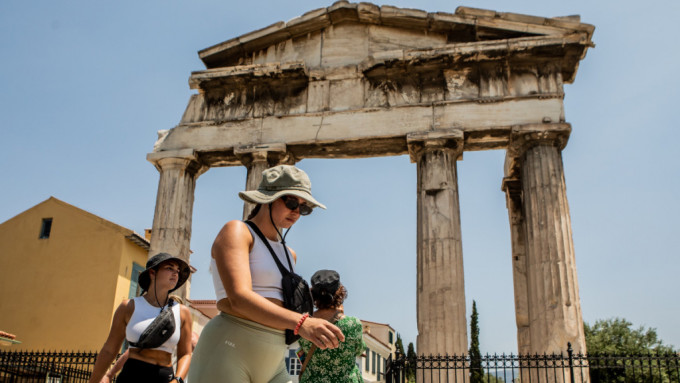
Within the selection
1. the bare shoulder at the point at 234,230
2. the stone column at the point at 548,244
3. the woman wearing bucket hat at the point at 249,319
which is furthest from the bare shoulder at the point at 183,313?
the stone column at the point at 548,244

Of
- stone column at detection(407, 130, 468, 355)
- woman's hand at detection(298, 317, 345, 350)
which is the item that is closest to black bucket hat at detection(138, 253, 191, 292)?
woman's hand at detection(298, 317, 345, 350)

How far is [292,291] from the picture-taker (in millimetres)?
2723

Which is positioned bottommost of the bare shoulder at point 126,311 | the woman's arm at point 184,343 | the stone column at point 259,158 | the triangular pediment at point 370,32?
the woman's arm at point 184,343

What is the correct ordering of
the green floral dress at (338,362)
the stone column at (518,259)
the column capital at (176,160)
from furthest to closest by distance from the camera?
the column capital at (176,160), the stone column at (518,259), the green floral dress at (338,362)

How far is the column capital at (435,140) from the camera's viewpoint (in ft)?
44.9

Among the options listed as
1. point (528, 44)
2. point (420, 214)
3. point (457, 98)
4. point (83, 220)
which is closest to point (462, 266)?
point (420, 214)

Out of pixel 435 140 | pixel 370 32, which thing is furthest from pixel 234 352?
pixel 370 32

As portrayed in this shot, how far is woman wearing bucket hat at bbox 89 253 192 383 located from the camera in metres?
3.98

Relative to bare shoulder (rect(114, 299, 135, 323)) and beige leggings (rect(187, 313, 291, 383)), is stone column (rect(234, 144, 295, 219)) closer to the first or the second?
bare shoulder (rect(114, 299, 135, 323))

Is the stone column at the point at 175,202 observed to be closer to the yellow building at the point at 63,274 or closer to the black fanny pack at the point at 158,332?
the yellow building at the point at 63,274

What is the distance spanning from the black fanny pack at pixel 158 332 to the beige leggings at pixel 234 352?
4.78ft

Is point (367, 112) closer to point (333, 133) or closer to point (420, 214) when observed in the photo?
point (333, 133)

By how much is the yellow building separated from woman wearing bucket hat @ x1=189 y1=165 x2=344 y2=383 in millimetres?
19220

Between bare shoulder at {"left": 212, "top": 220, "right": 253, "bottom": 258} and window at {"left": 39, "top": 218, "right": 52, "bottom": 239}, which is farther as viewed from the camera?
window at {"left": 39, "top": 218, "right": 52, "bottom": 239}
